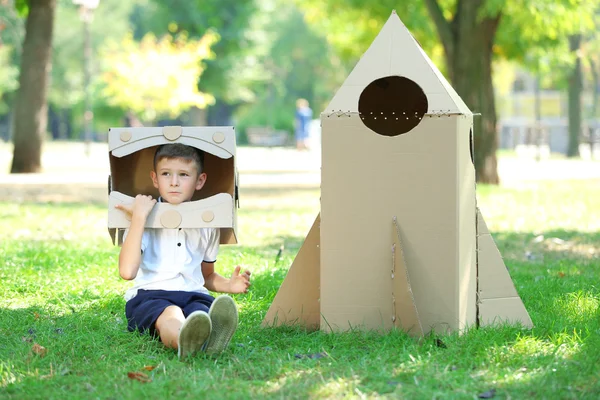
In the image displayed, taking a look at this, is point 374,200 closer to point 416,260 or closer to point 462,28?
point 416,260

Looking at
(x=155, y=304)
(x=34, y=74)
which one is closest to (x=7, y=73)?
(x=34, y=74)

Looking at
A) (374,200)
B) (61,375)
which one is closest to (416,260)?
(374,200)

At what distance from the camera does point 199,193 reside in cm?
514

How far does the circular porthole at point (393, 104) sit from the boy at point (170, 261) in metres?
1.14

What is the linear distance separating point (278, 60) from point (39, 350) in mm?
62590

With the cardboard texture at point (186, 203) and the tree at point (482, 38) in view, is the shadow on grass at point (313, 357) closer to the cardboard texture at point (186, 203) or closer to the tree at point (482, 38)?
the cardboard texture at point (186, 203)

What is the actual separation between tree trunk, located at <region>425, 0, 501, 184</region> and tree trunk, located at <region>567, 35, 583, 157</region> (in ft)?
61.7

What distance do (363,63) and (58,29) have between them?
55.5 m

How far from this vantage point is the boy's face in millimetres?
4504

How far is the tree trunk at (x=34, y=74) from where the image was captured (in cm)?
1639

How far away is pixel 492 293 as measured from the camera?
4.73 meters

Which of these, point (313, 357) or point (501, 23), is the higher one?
point (501, 23)

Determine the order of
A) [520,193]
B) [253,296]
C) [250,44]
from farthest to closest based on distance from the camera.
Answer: [250,44] < [520,193] < [253,296]

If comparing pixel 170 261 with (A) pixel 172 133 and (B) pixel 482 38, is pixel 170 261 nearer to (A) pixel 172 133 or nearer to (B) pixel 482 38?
(A) pixel 172 133
